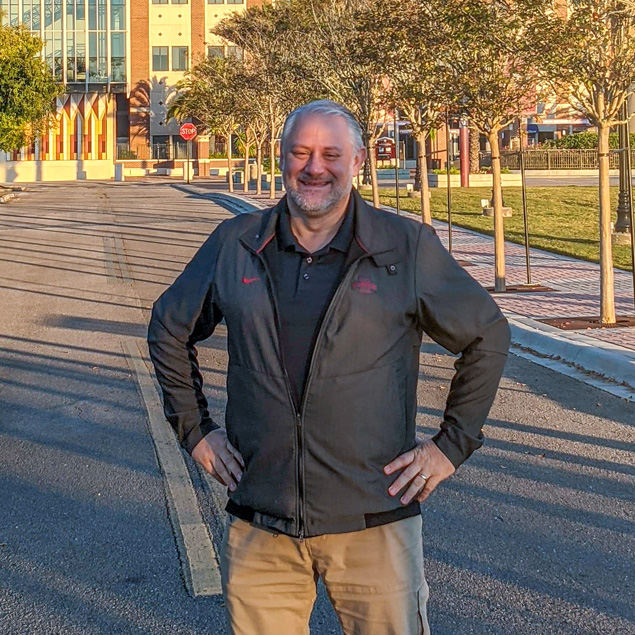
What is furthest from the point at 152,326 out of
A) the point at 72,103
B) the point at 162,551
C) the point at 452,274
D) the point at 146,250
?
the point at 72,103

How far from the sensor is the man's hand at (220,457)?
114 inches

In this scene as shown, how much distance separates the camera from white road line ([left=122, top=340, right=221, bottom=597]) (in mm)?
4910

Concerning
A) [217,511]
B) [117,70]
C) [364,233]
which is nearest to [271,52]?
[217,511]

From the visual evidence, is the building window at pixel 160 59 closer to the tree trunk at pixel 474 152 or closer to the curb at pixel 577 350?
the tree trunk at pixel 474 152

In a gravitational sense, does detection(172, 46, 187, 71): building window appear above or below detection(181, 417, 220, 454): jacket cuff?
above

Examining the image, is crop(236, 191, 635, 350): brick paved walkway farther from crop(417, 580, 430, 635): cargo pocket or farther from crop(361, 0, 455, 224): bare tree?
crop(417, 580, 430, 635): cargo pocket

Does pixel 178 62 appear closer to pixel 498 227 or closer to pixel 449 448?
pixel 498 227

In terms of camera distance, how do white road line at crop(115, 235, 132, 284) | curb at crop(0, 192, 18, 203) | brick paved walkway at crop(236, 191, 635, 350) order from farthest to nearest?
curb at crop(0, 192, 18, 203), white road line at crop(115, 235, 132, 284), brick paved walkway at crop(236, 191, 635, 350)

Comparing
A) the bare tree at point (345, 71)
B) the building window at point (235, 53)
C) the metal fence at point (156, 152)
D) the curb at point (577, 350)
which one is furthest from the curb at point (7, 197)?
the curb at point (577, 350)

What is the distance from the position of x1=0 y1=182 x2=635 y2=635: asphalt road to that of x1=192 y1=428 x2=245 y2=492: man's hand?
1661 millimetres

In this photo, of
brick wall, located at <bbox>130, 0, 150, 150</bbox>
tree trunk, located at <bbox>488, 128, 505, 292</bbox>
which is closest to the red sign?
brick wall, located at <bbox>130, 0, 150, 150</bbox>

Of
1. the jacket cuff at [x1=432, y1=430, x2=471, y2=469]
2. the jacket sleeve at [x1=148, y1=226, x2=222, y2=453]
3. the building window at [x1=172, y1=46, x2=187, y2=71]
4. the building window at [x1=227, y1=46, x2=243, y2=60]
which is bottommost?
the jacket cuff at [x1=432, y1=430, x2=471, y2=469]

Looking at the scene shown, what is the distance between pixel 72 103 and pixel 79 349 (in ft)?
240

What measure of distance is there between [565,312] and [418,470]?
435 inches
